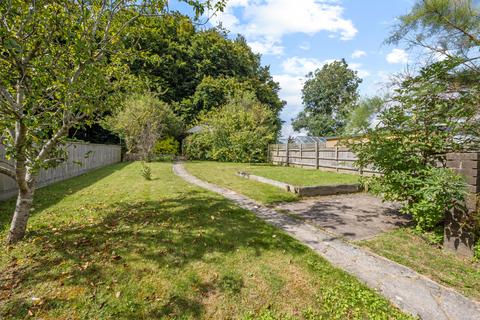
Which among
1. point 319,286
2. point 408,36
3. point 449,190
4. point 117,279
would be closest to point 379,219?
point 449,190

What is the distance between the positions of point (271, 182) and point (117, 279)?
6166mm

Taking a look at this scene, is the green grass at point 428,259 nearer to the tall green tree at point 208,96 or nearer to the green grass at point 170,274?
the green grass at point 170,274

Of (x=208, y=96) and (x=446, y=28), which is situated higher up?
(x=208, y=96)

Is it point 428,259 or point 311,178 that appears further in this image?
point 311,178

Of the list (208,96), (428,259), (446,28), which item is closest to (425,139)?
(446,28)

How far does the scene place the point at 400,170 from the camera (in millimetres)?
4305

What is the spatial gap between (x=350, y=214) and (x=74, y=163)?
250 inches

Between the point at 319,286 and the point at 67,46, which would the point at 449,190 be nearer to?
the point at 319,286

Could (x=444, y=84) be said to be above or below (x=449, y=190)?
above

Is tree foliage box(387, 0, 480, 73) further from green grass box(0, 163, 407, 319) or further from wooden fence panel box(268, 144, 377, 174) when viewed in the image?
wooden fence panel box(268, 144, 377, 174)

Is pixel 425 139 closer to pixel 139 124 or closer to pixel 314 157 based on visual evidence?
pixel 314 157

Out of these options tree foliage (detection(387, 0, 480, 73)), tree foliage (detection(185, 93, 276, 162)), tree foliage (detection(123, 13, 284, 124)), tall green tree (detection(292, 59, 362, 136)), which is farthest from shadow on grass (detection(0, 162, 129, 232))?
tall green tree (detection(292, 59, 362, 136))

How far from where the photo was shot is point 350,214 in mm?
5277

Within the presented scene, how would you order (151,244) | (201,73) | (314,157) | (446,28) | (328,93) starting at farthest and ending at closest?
(328,93), (201,73), (314,157), (446,28), (151,244)
